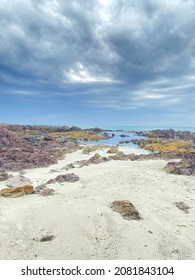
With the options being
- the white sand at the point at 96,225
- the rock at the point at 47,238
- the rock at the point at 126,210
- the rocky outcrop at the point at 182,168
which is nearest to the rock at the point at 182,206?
the white sand at the point at 96,225

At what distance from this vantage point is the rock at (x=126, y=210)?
9.20 metres

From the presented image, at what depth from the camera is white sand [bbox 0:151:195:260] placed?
7309mm

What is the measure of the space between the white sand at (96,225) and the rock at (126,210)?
21 cm

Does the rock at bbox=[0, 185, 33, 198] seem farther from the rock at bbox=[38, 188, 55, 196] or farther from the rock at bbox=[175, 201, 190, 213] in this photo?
the rock at bbox=[175, 201, 190, 213]

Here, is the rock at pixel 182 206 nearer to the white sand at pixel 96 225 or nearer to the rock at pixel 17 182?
the white sand at pixel 96 225

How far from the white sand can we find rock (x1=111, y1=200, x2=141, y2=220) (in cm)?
21

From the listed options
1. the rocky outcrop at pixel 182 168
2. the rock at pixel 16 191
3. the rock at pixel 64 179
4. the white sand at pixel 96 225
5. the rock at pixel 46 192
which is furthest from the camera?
the rocky outcrop at pixel 182 168

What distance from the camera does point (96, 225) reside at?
8680 millimetres

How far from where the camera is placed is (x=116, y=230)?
27.4ft

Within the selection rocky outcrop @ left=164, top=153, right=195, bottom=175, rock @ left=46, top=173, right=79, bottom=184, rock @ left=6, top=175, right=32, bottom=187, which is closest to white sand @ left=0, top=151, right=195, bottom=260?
rock @ left=46, top=173, right=79, bottom=184

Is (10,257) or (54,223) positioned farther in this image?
(54,223)

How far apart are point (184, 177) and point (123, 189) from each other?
4893 millimetres

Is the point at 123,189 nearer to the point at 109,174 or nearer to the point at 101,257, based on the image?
the point at 109,174
